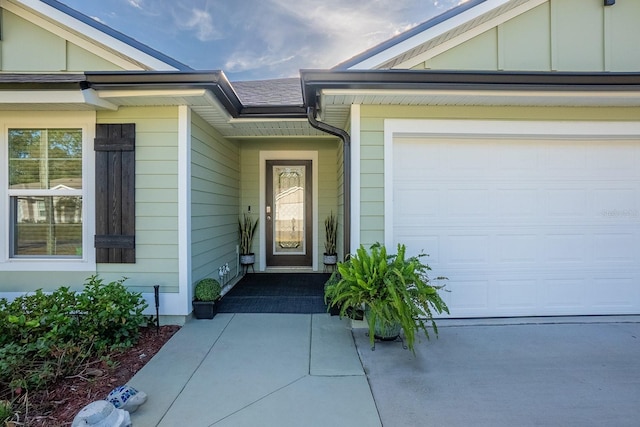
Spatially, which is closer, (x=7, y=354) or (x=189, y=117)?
(x=7, y=354)

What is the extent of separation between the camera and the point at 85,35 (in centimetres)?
364

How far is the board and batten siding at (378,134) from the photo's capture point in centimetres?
360

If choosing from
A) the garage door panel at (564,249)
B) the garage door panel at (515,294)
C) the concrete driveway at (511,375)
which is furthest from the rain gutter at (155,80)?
the garage door panel at (564,249)

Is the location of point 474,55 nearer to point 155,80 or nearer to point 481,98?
point 481,98

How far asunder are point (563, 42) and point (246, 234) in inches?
209

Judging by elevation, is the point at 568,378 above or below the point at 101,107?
below

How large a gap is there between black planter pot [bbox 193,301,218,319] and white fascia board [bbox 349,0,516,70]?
10.3 feet

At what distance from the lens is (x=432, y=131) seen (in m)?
3.63

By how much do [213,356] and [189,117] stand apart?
260cm

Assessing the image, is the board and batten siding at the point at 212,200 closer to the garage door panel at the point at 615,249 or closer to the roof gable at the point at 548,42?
the roof gable at the point at 548,42

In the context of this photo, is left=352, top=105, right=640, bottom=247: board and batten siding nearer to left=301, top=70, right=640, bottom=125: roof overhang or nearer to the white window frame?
left=301, top=70, right=640, bottom=125: roof overhang

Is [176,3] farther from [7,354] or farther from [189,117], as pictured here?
[7,354]

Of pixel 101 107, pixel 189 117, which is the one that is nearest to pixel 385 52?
pixel 189 117

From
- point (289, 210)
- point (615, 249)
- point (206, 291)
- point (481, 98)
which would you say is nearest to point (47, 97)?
point (206, 291)
